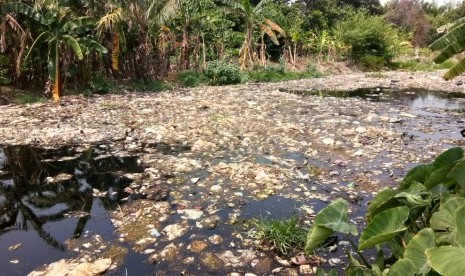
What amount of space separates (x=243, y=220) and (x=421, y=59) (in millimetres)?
31724

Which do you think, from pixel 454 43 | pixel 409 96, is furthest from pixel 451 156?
pixel 409 96

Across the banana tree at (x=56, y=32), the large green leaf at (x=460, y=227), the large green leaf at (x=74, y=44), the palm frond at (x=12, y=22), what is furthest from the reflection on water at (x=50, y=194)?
the palm frond at (x=12, y=22)

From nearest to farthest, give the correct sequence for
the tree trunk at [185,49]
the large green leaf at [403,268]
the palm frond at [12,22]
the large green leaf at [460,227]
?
the large green leaf at [460,227], the large green leaf at [403,268], the palm frond at [12,22], the tree trunk at [185,49]

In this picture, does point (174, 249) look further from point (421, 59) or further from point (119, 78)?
point (421, 59)

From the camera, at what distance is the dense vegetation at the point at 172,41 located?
1173 cm

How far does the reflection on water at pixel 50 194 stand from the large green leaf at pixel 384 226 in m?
2.99

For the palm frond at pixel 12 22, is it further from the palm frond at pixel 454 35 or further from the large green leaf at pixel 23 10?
the palm frond at pixel 454 35

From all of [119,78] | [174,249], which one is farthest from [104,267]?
[119,78]

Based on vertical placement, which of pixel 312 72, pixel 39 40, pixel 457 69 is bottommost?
pixel 312 72

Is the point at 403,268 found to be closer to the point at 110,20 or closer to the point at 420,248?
the point at 420,248

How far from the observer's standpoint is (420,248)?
202 cm

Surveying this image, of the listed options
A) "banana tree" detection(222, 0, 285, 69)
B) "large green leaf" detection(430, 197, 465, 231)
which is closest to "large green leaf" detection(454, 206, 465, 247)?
"large green leaf" detection(430, 197, 465, 231)

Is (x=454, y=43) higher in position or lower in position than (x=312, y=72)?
higher

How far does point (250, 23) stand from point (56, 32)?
10774 millimetres
